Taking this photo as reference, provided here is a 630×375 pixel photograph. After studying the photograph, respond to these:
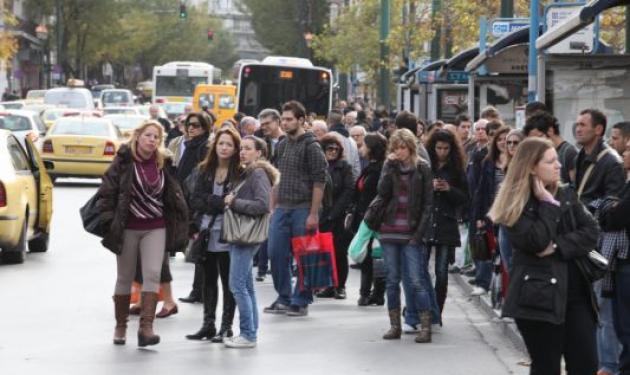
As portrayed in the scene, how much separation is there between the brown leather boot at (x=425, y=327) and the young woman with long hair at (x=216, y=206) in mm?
1419

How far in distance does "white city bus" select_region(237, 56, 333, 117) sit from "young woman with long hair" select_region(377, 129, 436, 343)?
24.8 meters

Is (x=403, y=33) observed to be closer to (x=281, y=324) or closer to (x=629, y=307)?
(x=281, y=324)

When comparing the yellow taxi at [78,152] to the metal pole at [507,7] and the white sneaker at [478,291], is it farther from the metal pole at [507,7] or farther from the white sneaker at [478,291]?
the white sneaker at [478,291]

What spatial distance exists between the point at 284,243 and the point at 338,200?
1.42 meters

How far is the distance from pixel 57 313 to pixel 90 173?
1889cm

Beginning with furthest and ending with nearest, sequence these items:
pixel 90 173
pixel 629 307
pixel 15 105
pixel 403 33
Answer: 1. pixel 15 105
2. pixel 403 33
3. pixel 90 173
4. pixel 629 307

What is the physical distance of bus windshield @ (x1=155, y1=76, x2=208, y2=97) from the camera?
61.1 meters

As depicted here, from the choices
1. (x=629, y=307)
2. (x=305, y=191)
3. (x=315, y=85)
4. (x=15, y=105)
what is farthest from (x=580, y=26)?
(x=15, y=105)

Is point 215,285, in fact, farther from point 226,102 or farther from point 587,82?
point 226,102

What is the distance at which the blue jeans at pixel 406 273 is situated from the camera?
39.4 feet

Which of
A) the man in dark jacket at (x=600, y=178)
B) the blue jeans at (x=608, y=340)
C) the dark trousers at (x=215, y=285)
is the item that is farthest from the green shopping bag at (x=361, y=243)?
the blue jeans at (x=608, y=340)

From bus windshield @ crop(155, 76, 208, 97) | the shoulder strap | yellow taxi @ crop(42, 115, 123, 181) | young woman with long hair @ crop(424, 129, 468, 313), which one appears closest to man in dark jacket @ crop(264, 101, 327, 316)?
young woman with long hair @ crop(424, 129, 468, 313)

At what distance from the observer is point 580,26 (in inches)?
499

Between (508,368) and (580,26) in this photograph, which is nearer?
(508,368)
